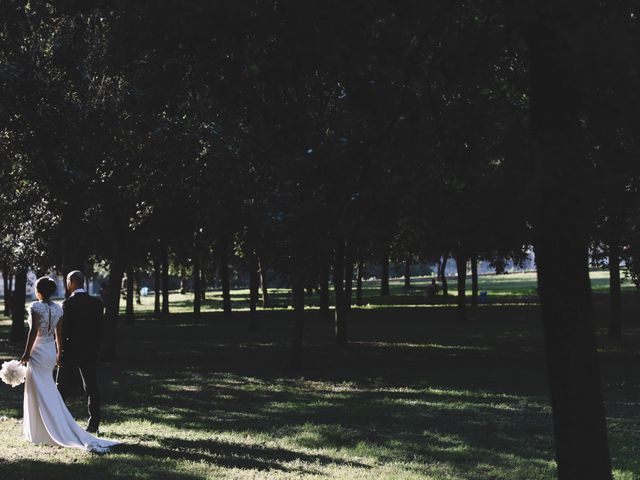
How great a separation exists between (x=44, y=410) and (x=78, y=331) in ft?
3.54

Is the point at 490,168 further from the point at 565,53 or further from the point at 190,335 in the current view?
the point at 190,335

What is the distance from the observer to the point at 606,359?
70.2ft

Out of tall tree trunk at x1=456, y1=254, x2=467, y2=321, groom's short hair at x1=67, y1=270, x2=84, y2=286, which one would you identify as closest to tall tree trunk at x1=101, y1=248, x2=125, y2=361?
groom's short hair at x1=67, y1=270, x2=84, y2=286

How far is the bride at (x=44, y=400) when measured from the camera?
9602 mm

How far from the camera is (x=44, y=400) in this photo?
9602 millimetres

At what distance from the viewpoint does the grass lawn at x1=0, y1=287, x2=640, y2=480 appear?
28.6ft

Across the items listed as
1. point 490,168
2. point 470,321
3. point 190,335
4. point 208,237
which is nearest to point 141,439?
point 490,168

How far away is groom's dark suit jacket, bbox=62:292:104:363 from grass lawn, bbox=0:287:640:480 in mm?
1001

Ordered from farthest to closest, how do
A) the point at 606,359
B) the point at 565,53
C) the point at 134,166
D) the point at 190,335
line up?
the point at 190,335 → the point at 606,359 → the point at 134,166 → the point at 565,53

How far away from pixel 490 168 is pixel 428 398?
10021 mm

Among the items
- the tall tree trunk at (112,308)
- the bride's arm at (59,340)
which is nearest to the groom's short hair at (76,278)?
the bride's arm at (59,340)

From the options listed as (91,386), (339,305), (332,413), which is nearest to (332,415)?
(332,413)

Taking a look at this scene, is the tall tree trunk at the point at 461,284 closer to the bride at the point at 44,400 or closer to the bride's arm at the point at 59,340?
the bride's arm at the point at 59,340

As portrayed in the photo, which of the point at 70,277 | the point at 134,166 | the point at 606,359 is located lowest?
the point at 606,359
